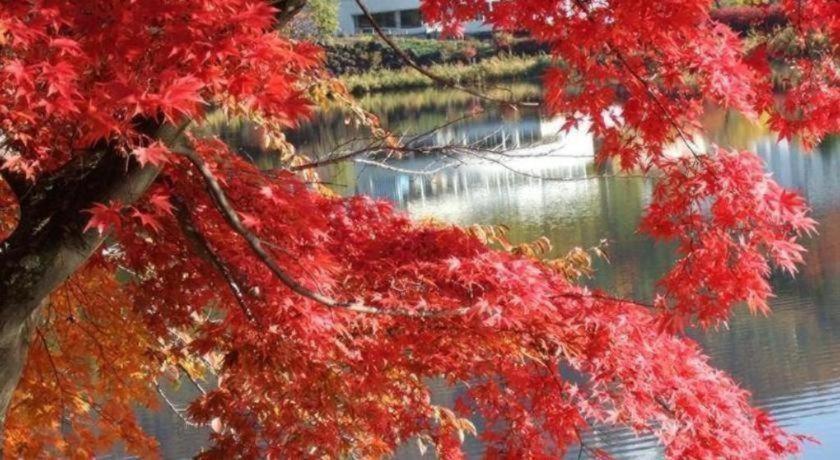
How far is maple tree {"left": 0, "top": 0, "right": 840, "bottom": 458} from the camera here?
2.96 m

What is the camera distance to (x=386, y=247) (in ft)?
A: 12.0

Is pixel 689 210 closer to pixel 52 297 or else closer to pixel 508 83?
pixel 52 297

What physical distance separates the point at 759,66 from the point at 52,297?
9.08 feet

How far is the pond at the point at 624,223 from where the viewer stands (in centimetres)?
823

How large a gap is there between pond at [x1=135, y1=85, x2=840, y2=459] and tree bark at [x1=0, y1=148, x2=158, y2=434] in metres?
1.56

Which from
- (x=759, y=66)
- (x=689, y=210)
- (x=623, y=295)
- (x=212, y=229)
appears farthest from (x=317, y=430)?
(x=623, y=295)

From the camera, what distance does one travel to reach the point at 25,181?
3.34 metres

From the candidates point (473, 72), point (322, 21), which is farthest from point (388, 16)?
point (473, 72)

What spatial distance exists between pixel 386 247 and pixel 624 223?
36.1 feet

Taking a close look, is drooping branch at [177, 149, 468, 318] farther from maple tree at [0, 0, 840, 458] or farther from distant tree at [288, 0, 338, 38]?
distant tree at [288, 0, 338, 38]

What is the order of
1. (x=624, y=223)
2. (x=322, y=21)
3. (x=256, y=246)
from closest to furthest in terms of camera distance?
(x=256, y=246)
(x=624, y=223)
(x=322, y=21)

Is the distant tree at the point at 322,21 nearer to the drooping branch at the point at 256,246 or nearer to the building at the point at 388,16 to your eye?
the building at the point at 388,16

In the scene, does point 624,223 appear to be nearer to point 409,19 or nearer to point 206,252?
point 206,252

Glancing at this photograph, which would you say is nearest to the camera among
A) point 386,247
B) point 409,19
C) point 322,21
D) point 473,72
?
point 386,247
